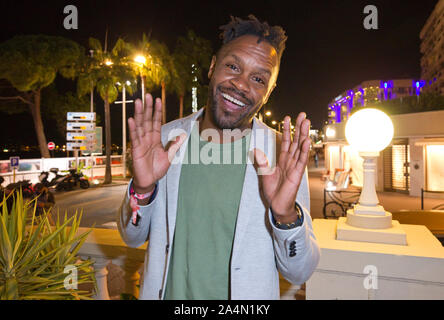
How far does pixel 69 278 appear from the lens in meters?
2.09

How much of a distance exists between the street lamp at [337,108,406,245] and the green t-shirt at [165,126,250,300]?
110 cm

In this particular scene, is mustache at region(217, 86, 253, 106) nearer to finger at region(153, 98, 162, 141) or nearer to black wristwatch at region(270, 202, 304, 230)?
finger at region(153, 98, 162, 141)

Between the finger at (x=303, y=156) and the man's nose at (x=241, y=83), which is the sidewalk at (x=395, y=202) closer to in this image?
the man's nose at (x=241, y=83)

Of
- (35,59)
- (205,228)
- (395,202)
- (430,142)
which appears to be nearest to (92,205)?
(395,202)

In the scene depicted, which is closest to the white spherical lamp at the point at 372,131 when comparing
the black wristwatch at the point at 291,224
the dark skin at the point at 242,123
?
the dark skin at the point at 242,123

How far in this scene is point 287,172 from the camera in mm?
1645

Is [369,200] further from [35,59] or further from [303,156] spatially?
[35,59]

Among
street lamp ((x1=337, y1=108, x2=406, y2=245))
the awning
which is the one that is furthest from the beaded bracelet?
the awning

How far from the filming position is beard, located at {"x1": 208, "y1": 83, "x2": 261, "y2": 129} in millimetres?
1912

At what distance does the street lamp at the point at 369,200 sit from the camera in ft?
7.91

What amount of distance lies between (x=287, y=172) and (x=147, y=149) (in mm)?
728
